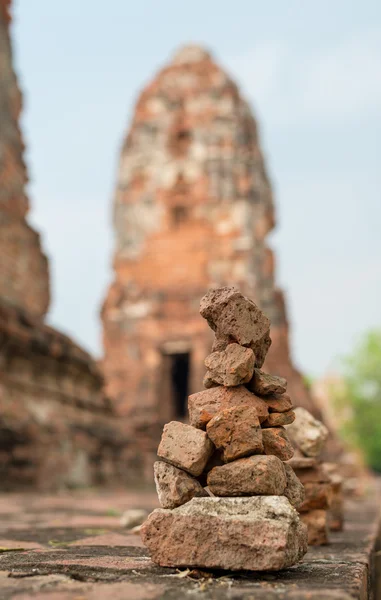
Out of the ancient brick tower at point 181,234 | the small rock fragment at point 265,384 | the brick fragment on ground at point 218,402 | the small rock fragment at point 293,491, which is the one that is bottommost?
the small rock fragment at point 293,491

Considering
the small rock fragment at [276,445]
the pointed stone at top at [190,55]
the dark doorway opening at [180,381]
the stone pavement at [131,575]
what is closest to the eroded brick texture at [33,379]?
the stone pavement at [131,575]

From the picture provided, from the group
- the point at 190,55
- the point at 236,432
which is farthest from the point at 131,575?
the point at 190,55

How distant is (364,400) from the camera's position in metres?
32.2

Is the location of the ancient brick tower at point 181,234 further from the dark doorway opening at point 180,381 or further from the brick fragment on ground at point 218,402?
the brick fragment on ground at point 218,402

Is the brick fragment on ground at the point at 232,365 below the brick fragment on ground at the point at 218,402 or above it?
above

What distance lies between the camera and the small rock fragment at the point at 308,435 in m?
3.30

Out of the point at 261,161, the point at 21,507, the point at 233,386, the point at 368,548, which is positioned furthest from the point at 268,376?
the point at 261,161

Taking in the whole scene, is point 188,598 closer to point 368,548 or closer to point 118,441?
point 368,548

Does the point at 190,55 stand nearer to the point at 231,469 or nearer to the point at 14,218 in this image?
the point at 14,218

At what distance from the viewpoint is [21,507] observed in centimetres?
505

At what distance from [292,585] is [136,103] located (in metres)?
18.7

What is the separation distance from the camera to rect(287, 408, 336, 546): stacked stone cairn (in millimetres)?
3197

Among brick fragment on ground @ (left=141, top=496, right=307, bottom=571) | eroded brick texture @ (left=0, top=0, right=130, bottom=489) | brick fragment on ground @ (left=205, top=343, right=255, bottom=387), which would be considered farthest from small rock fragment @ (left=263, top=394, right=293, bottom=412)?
eroded brick texture @ (left=0, top=0, right=130, bottom=489)

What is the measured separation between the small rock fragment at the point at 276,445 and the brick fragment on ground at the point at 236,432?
0.08 meters
